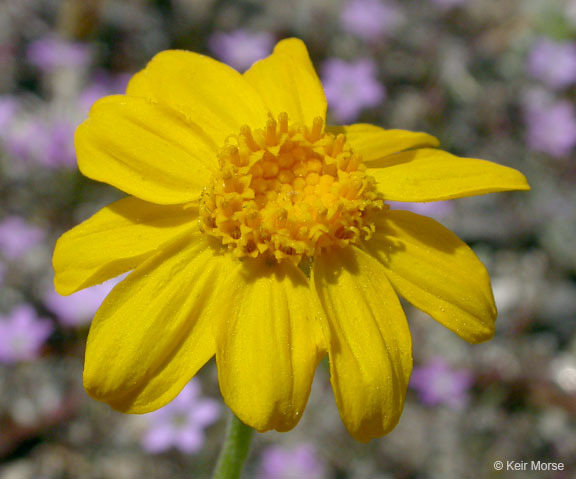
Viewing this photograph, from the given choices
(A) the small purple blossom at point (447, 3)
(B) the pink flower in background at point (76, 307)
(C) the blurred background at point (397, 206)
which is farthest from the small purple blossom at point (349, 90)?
(B) the pink flower in background at point (76, 307)

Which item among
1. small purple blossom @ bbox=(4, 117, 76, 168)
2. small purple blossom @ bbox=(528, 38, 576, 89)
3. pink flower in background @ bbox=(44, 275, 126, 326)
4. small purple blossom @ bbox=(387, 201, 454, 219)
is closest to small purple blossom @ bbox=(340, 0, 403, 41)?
small purple blossom @ bbox=(528, 38, 576, 89)

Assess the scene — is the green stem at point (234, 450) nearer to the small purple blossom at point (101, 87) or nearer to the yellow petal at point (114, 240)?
the yellow petal at point (114, 240)

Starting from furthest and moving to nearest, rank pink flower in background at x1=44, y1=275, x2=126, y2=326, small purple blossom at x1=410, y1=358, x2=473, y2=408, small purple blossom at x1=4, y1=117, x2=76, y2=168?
small purple blossom at x1=4, y1=117, x2=76, y2=168, small purple blossom at x1=410, y1=358, x2=473, y2=408, pink flower in background at x1=44, y1=275, x2=126, y2=326

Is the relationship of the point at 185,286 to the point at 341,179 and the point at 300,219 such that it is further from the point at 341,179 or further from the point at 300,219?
the point at 341,179

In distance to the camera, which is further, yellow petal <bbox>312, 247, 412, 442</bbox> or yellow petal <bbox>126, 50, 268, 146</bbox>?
yellow petal <bbox>126, 50, 268, 146</bbox>

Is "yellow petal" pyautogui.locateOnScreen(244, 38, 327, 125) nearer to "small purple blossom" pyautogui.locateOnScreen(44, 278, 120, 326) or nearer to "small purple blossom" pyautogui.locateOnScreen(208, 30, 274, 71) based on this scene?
"small purple blossom" pyautogui.locateOnScreen(44, 278, 120, 326)

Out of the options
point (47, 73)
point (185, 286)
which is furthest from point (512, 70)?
point (185, 286)
